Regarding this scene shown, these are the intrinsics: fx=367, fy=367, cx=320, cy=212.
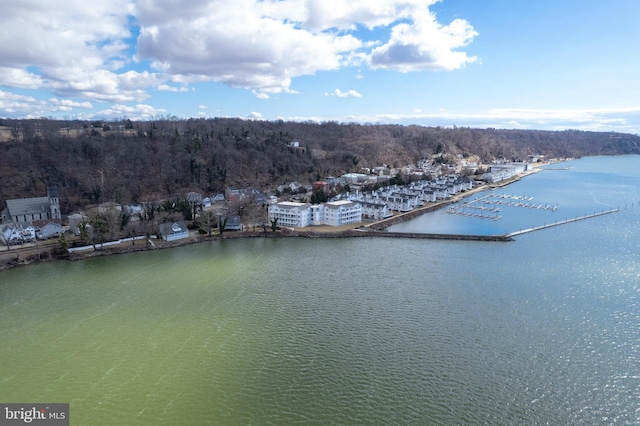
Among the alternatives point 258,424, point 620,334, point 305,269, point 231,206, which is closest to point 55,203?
point 231,206

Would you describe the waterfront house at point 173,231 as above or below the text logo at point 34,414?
above

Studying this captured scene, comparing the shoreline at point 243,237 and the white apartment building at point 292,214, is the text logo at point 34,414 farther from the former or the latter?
the white apartment building at point 292,214

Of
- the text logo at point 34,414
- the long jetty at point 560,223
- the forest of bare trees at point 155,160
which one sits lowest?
the text logo at point 34,414

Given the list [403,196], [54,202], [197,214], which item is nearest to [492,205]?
[403,196]

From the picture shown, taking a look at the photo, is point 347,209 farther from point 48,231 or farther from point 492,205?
point 48,231

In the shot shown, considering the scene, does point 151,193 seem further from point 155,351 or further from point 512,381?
point 512,381

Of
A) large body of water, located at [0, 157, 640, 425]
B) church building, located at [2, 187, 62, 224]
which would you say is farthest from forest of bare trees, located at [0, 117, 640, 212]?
large body of water, located at [0, 157, 640, 425]

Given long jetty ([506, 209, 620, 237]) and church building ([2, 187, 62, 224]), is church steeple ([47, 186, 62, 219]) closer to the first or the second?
church building ([2, 187, 62, 224])

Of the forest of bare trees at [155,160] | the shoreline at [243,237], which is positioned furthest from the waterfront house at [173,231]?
the forest of bare trees at [155,160]
